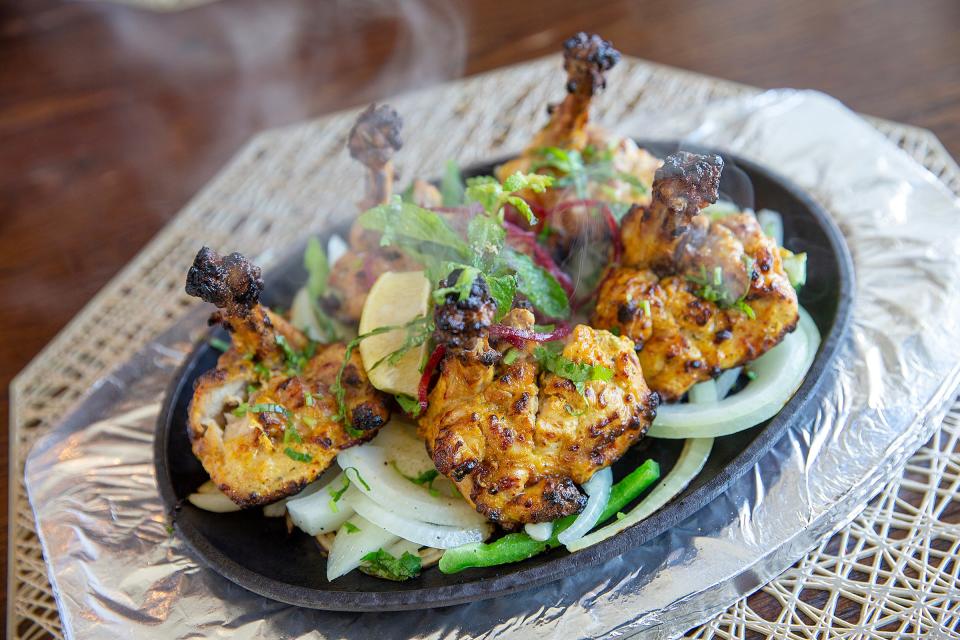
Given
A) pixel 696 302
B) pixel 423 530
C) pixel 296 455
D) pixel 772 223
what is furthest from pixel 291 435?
pixel 772 223

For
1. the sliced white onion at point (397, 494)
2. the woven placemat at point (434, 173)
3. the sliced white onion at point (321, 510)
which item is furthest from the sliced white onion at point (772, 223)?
the sliced white onion at point (321, 510)

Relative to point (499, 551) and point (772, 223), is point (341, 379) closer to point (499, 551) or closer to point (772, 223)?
point (499, 551)

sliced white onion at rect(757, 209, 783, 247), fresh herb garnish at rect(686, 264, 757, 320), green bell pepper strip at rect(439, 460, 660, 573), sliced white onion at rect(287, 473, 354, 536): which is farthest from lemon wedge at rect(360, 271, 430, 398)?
sliced white onion at rect(757, 209, 783, 247)

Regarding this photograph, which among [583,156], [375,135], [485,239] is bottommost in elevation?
[583,156]

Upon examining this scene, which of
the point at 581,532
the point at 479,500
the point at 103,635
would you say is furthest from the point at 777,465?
the point at 103,635

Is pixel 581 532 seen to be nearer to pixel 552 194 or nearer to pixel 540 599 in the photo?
pixel 540 599

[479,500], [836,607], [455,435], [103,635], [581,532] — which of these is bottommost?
[836,607]
